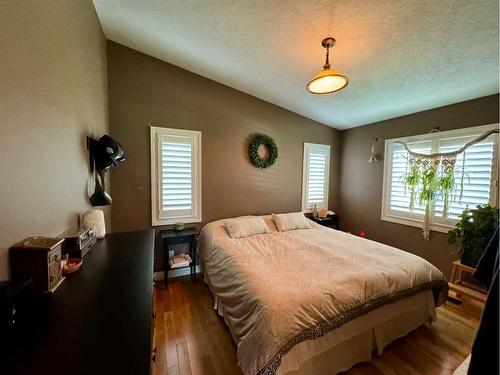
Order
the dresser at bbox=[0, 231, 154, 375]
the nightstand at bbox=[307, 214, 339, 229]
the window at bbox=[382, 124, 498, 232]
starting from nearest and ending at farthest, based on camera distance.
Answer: the dresser at bbox=[0, 231, 154, 375] < the window at bbox=[382, 124, 498, 232] < the nightstand at bbox=[307, 214, 339, 229]

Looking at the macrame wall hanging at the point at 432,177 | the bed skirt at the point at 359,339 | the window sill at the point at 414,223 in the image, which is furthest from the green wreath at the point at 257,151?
the bed skirt at the point at 359,339

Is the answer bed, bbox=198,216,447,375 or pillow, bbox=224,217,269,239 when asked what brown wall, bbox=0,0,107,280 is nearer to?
bed, bbox=198,216,447,375

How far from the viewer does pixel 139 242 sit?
1.63 metres

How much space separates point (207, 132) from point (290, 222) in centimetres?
186

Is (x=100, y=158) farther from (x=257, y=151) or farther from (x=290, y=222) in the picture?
(x=290, y=222)

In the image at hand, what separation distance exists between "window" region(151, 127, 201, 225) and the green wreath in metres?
0.86

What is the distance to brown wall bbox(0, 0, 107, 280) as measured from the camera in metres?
0.77

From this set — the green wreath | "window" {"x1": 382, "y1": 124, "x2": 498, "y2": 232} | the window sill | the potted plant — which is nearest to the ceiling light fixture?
the green wreath

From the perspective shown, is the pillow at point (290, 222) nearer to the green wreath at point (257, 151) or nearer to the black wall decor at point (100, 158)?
the green wreath at point (257, 151)

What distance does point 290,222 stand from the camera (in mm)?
3137

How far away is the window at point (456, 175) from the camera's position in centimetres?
236

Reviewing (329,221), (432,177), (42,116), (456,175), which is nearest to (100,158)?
(42,116)

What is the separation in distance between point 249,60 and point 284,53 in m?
0.44

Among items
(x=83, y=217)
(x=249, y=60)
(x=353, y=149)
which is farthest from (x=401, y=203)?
(x=83, y=217)
